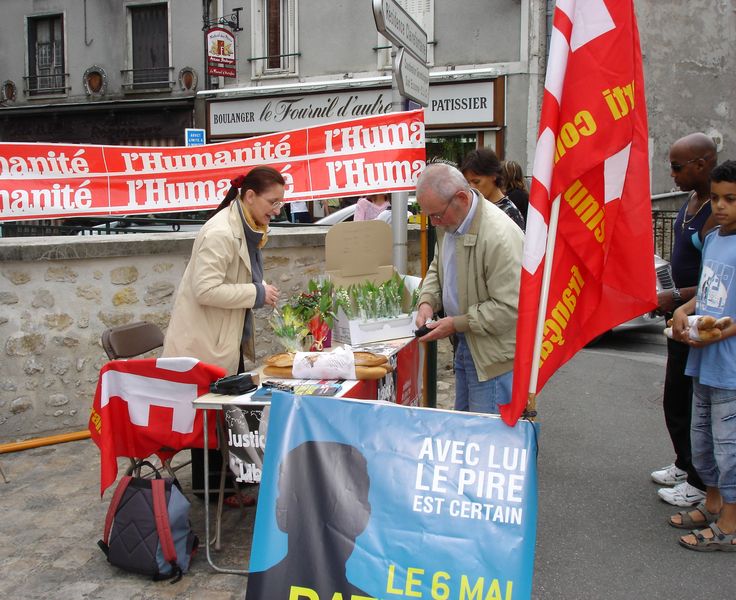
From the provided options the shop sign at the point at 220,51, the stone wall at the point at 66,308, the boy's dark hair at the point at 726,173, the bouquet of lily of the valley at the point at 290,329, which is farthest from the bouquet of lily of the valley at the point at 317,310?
the shop sign at the point at 220,51

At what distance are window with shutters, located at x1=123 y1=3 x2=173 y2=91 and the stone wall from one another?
16489 millimetres

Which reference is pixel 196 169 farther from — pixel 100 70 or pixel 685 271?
pixel 100 70

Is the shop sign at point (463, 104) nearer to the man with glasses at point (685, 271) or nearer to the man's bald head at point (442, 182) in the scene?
the man with glasses at point (685, 271)

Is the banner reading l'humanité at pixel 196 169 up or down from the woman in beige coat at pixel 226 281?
up

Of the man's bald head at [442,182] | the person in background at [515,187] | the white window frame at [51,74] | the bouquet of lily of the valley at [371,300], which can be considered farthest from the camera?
the white window frame at [51,74]

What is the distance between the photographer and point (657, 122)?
57.8 ft

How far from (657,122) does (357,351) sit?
1558 centimetres

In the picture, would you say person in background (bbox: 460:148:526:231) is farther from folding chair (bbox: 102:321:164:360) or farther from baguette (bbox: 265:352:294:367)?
folding chair (bbox: 102:321:164:360)

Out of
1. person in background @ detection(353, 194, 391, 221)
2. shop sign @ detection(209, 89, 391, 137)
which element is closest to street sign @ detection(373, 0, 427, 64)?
person in background @ detection(353, 194, 391, 221)

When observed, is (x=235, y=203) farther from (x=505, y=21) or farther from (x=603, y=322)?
(x=505, y=21)

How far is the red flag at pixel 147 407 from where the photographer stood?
3.64m

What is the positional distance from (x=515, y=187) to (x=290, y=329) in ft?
9.11

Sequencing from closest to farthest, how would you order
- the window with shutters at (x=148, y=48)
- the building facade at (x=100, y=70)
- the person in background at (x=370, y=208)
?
the person in background at (x=370, y=208)
the building facade at (x=100, y=70)
the window with shutters at (x=148, y=48)

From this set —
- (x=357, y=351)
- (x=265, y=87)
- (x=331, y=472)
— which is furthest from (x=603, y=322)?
(x=265, y=87)
